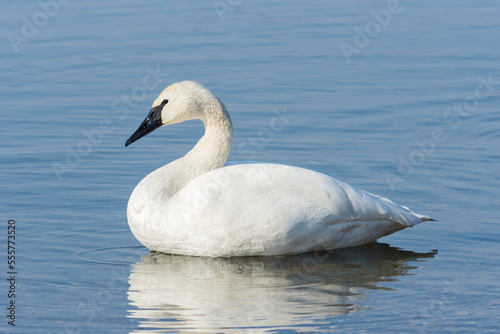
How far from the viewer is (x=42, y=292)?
284 inches

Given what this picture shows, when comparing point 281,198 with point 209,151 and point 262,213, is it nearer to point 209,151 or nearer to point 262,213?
point 262,213

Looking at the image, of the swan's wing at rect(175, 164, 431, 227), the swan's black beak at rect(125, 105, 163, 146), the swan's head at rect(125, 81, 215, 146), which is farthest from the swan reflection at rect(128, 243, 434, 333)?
the swan's head at rect(125, 81, 215, 146)

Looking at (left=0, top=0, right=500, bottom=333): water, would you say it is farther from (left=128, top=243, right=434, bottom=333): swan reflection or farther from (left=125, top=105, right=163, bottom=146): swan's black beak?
(left=125, top=105, right=163, bottom=146): swan's black beak

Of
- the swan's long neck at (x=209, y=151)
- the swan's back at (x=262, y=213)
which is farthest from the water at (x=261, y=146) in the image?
the swan's long neck at (x=209, y=151)

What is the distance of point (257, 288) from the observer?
24.1 feet

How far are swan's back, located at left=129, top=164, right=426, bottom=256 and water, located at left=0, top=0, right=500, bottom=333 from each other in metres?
0.18

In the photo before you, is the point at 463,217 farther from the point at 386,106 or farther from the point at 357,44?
the point at 357,44

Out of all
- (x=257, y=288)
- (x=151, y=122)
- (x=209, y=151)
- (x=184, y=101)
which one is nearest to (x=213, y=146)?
(x=209, y=151)

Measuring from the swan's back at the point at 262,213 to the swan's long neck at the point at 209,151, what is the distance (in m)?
0.26

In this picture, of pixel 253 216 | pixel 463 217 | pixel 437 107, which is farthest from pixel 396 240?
pixel 437 107

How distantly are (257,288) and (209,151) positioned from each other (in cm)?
161

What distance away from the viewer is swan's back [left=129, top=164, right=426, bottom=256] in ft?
25.9

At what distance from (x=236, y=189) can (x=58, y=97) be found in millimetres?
5706

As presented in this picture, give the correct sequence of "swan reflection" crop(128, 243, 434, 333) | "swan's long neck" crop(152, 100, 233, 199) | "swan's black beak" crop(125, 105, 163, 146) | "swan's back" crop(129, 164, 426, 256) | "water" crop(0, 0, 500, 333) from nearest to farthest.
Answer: "swan reflection" crop(128, 243, 434, 333) → "water" crop(0, 0, 500, 333) → "swan's back" crop(129, 164, 426, 256) → "swan's long neck" crop(152, 100, 233, 199) → "swan's black beak" crop(125, 105, 163, 146)
